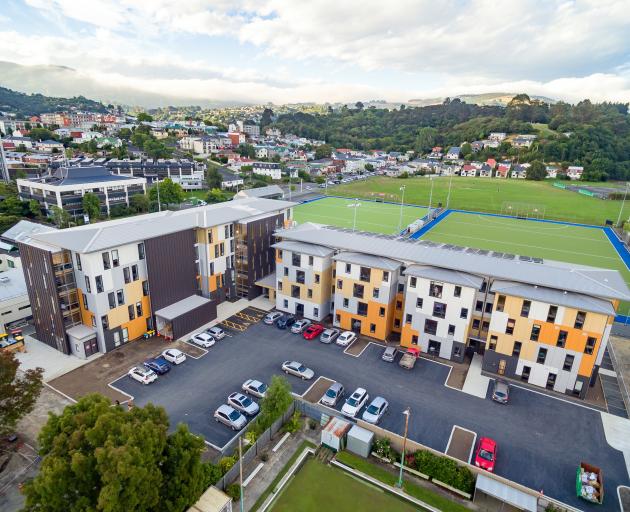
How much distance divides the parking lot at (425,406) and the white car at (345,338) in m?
0.76

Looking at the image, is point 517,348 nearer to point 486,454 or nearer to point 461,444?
point 461,444

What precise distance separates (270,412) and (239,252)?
2585 cm

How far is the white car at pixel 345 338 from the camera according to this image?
39344 millimetres

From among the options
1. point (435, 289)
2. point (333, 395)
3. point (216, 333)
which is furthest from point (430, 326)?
point (216, 333)

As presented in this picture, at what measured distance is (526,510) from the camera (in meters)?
21.7

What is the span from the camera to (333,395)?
30781mm

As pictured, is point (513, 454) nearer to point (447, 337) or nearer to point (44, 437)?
point (447, 337)

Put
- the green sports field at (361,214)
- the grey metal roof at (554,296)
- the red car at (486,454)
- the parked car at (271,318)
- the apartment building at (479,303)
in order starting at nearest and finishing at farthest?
the red car at (486,454)
the grey metal roof at (554,296)
the apartment building at (479,303)
the parked car at (271,318)
the green sports field at (361,214)

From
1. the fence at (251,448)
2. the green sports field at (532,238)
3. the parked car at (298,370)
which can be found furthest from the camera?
the green sports field at (532,238)

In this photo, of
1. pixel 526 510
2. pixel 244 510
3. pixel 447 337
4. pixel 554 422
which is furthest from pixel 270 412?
pixel 554 422

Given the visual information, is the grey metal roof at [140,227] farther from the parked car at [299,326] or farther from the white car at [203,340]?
the parked car at [299,326]

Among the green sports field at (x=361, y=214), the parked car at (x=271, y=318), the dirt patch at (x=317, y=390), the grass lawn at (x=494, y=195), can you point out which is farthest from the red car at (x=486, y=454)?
the grass lawn at (x=494, y=195)

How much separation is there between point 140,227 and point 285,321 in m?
18.8

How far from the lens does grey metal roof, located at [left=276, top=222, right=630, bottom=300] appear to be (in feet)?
107
